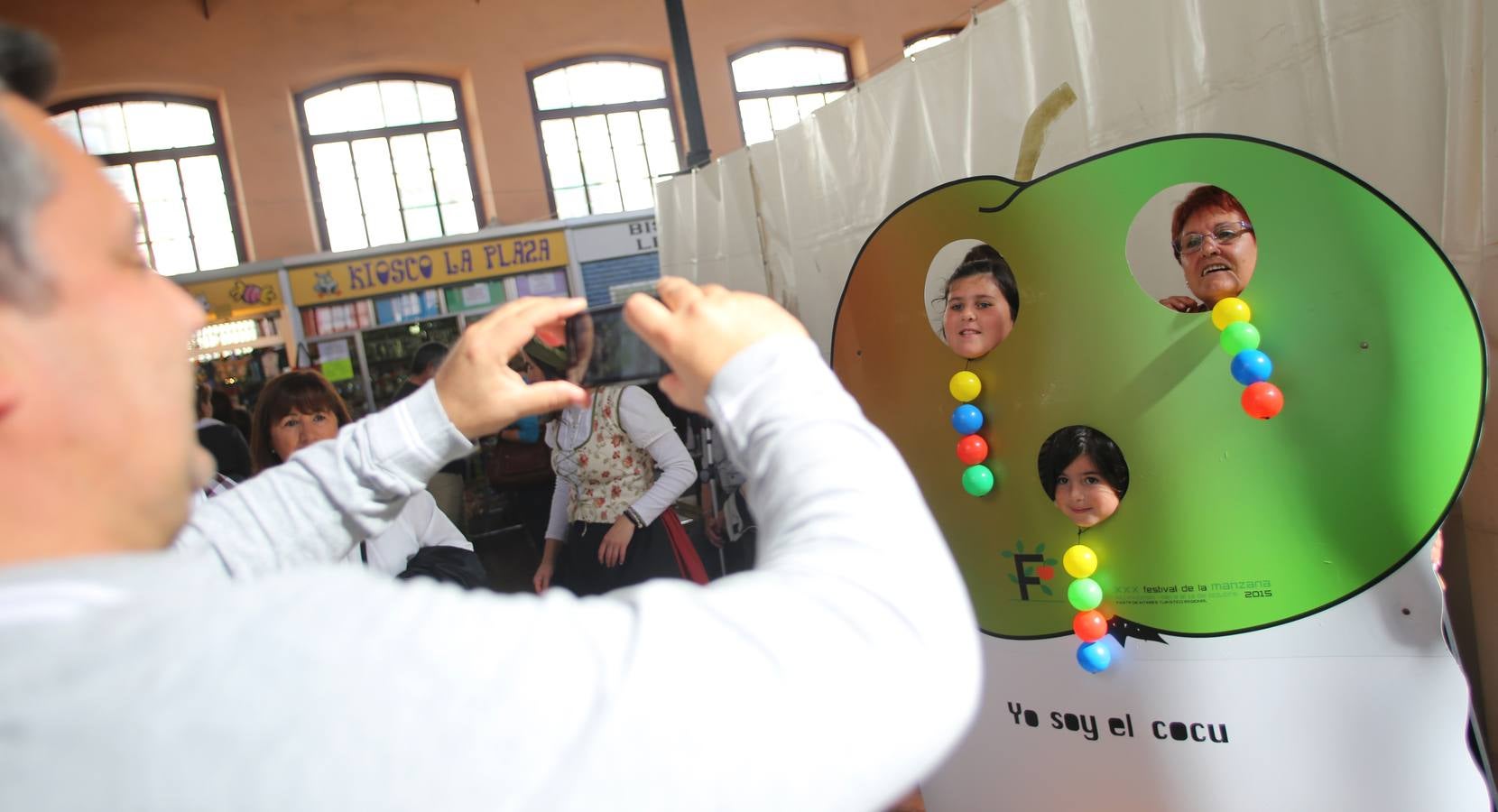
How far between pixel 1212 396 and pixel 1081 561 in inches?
14.3

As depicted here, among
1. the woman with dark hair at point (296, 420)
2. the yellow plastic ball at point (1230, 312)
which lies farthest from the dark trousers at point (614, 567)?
the yellow plastic ball at point (1230, 312)

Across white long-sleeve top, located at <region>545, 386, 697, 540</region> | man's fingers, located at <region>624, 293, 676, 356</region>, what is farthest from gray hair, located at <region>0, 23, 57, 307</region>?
white long-sleeve top, located at <region>545, 386, 697, 540</region>

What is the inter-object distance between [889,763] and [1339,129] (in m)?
1.52

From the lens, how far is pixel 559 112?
28.4ft

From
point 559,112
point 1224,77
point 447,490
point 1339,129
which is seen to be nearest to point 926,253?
point 1224,77

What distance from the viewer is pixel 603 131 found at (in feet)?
28.9

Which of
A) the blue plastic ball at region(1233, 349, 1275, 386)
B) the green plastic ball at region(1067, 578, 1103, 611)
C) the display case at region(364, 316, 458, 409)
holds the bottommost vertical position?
the green plastic ball at region(1067, 578, 1103, 611)

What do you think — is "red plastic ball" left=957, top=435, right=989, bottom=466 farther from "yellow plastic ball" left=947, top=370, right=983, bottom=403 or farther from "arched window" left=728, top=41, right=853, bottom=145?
"arched window" left=728, top=41, right=853, bottom=145

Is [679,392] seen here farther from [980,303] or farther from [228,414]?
[228,414]

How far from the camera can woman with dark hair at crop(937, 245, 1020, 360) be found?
168cm

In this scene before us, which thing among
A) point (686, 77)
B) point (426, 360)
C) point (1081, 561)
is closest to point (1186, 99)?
point (1081, 561)

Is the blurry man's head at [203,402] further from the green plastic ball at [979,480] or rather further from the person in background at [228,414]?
the green plastic ball at [979,480]

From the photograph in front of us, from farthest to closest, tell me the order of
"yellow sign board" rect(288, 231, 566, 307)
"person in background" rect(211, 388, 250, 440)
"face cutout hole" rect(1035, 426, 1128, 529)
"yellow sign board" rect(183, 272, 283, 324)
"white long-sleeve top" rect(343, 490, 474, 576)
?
"yellow sign board" rect(288, 231, 566, 307) → "yellow sign board" rect(183, 272, 283, 324) → "person in background" rect(211, 388, 250, 440) → "white long-sleeve top" rect(343, 490, 474, 576) → "face cutout hole" rect(1035, 426, 1128, 529)

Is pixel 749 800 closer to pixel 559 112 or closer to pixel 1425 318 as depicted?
pixel 1425 318
